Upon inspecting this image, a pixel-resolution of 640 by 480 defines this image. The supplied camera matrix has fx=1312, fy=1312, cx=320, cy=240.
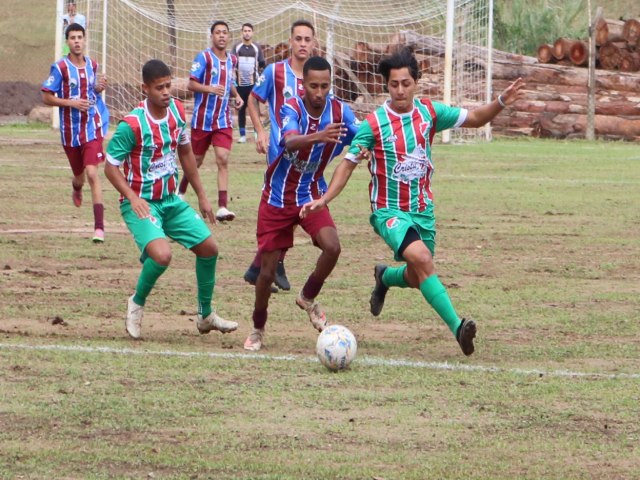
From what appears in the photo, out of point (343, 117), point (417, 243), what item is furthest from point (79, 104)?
point (417, 243)

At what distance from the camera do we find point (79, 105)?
12.3 metres

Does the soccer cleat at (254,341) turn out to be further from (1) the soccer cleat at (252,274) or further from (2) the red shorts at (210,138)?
(2) the red shorts at (210,138)

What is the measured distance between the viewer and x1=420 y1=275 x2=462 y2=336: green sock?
276 inches

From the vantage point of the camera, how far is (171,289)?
9312 millimetres

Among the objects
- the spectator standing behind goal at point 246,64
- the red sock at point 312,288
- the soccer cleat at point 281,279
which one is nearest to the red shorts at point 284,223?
the red sock at point 312,288

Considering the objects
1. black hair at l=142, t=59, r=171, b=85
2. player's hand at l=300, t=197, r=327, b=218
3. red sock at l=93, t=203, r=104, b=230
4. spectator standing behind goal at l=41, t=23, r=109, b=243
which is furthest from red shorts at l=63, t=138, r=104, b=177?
player's hand at l=300, t=197, r=327, b=218

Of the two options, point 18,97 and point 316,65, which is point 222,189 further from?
point 18,97

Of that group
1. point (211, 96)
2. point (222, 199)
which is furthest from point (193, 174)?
point (211, 96)

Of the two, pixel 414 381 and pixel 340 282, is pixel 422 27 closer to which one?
pixel 340 282

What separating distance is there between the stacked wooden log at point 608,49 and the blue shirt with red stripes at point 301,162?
78.3 feet

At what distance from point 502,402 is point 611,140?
75.0 ft

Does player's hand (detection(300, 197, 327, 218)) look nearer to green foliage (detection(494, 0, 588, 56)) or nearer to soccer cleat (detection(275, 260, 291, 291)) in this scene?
soccer cleat (detection(275, 260, 291, 291))

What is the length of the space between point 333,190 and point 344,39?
70.4ft

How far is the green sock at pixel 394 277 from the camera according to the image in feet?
26.2
